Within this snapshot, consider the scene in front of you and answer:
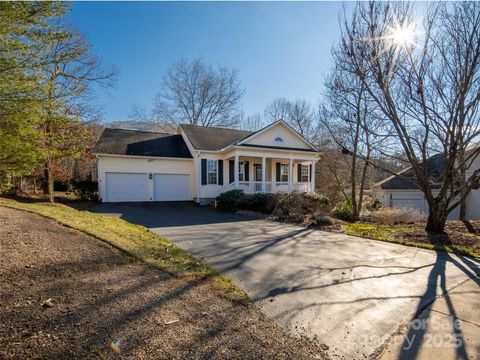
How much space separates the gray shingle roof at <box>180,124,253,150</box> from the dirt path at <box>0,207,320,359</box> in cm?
1385

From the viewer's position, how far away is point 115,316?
2582mm

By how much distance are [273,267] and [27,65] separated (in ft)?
23.0

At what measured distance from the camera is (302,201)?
13.6 m

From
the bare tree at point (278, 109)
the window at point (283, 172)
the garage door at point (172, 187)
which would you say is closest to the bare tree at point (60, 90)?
the garage door at point (172, 187)

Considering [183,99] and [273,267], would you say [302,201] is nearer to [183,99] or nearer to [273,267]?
[273,267]

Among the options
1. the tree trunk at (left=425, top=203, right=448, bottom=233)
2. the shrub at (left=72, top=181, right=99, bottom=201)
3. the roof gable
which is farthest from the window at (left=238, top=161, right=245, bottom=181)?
the tree trunk at (left=425, top=203, right=448, bottom=233)

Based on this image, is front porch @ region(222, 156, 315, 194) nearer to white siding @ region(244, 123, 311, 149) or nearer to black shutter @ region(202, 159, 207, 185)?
white siding @ region(244, 123, 311, 149)

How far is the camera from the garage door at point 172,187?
1720cm

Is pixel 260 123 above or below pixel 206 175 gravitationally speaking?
above

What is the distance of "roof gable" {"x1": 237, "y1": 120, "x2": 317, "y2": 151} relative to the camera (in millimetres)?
18016

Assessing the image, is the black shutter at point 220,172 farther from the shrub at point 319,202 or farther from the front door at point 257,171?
the shrub at point 319,202

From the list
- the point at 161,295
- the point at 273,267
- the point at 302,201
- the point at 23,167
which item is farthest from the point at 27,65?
the point at 302,201

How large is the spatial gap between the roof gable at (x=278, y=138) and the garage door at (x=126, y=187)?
23.2 ft

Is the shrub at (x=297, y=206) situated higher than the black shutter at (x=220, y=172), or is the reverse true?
the black shutter at (x=220, y=172)
